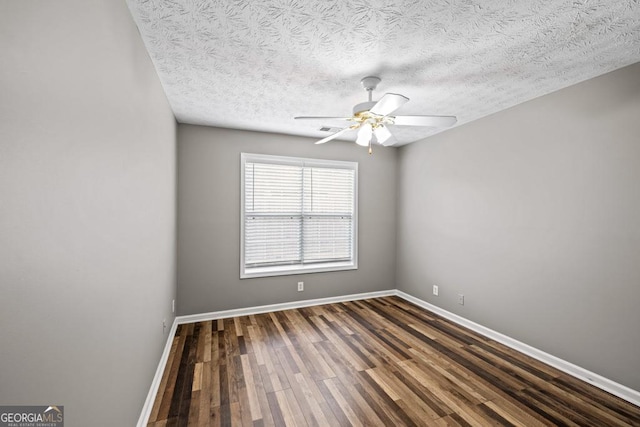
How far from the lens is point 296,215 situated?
4.04 m

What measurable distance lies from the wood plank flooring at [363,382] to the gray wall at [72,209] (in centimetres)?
65

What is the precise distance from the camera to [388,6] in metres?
1.47

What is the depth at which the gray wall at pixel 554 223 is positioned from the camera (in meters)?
2.10

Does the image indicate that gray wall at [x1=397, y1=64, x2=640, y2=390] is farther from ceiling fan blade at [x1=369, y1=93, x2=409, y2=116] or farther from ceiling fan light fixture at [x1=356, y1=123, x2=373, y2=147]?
ceiling fan blade at [x1=369, y1=93, x2=409, y2=116]

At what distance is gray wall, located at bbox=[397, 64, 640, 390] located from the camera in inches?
82.7

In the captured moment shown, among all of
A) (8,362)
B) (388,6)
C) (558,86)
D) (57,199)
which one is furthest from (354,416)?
(558,86)

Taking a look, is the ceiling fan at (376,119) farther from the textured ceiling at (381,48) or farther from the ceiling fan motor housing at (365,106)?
the textured ceiling at (381,48)

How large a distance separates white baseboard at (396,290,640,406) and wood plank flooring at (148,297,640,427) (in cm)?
6

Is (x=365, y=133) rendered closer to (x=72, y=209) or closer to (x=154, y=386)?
Result: (x=72, y=209)

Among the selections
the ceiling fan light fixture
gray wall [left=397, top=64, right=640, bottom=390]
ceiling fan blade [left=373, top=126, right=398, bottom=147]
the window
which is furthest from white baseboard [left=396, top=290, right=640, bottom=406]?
the ceiling fan light fixture

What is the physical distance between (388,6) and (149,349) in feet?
8.76

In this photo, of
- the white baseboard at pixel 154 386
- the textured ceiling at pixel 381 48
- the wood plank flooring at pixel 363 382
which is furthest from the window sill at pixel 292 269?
the textured ceiling at pixel 381 48

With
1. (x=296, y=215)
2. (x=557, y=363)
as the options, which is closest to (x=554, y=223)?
(x=557, y=363)

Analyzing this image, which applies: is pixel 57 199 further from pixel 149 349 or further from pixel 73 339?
pixel 149 349
